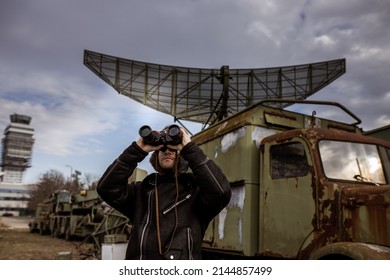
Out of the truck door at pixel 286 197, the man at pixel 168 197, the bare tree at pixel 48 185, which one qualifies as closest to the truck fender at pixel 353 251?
the truck door at pixel 286 197

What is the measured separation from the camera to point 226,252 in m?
4.25

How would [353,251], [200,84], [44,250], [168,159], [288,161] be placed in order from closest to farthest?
[168,159] → [353,251] → [288,161] → [200,84] → [44,250]

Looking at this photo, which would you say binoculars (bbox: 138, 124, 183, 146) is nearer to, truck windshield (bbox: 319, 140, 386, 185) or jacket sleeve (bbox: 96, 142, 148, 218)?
jacket sleeve (bbox: 96, 142, 148, 218)

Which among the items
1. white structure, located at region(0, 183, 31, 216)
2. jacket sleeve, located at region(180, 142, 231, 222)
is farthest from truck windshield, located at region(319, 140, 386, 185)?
white structure, located at region(0, 183, 31, 216)

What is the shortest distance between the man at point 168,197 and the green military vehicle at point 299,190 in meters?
1.58

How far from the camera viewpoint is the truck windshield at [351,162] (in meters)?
3.57

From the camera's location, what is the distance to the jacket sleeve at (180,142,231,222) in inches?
70.7

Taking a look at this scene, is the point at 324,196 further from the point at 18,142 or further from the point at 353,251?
the point at 18,142

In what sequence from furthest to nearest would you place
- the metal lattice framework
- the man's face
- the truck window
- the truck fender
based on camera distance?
the metal lattice framework
the truck window
the truck fender
the man's face

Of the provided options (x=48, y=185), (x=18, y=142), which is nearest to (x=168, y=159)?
(x=18, y=142)

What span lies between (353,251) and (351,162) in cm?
116

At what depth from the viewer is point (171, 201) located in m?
1.86

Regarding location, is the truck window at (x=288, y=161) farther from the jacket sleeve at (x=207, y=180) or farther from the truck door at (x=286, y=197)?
the jacket sleeve at (x=207, y=180)

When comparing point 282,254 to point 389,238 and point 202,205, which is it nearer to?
point 389,238
